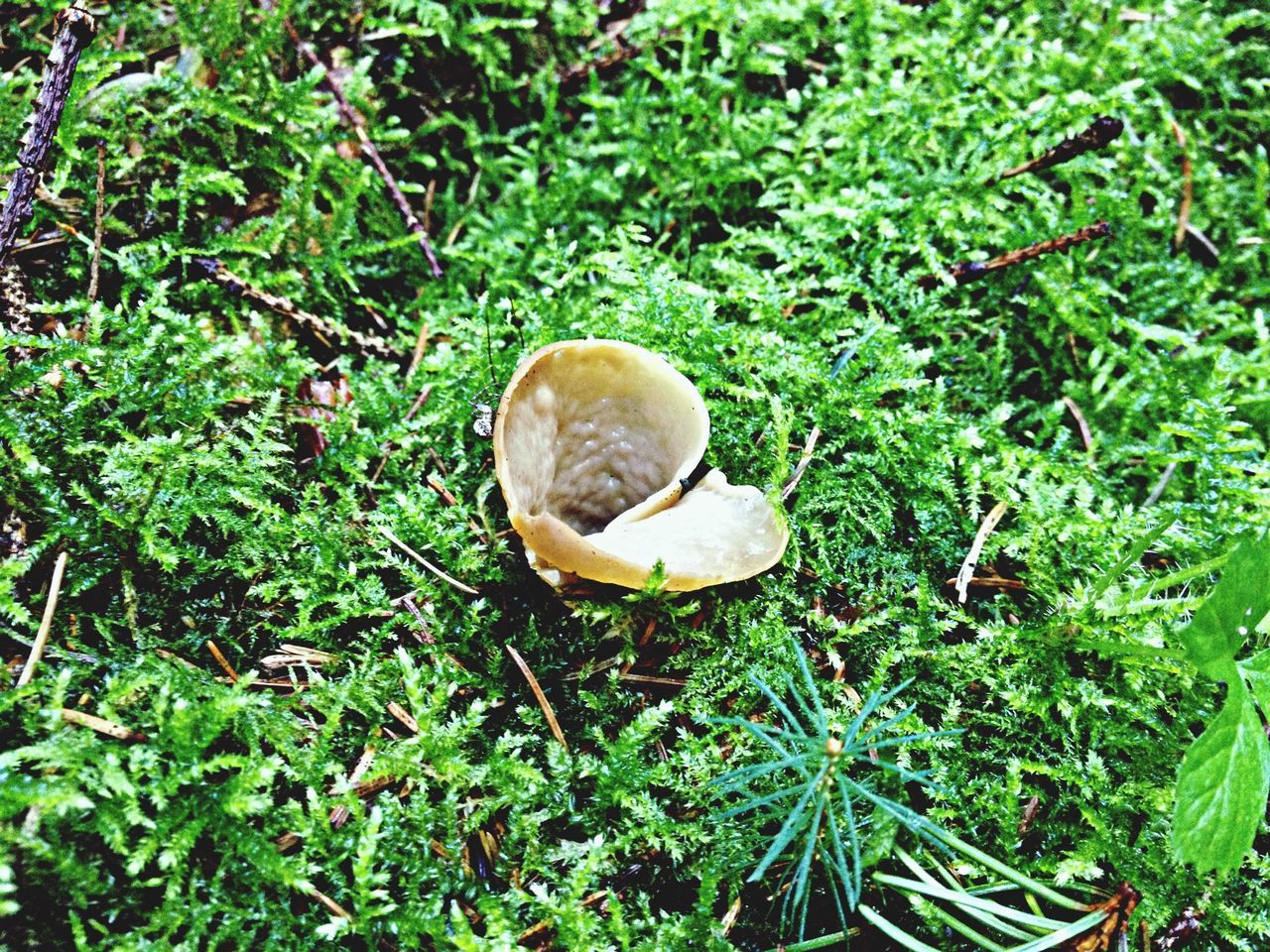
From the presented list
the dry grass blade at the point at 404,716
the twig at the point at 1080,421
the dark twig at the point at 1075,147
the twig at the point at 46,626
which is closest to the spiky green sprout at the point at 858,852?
the dry grass blade at the point at 404,716

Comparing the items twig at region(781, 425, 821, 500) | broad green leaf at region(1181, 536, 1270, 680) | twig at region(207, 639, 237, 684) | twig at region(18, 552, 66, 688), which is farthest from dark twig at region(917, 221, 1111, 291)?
twig at region(18, 552, 66, 688)

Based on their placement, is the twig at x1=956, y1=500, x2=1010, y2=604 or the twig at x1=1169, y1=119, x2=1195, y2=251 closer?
the twig at x1=956, y1=500, x2=1010, y2=604

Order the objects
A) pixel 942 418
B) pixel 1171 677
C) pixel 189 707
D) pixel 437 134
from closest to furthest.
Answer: pixel 189 707 → pixel 1171 677 → pixel 942 418 → pixel 437 134

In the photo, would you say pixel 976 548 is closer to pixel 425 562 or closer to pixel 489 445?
pixel 489 445

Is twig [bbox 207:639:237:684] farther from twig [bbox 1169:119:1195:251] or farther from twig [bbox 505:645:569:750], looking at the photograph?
twig [bbox 1169:119:1195:251]

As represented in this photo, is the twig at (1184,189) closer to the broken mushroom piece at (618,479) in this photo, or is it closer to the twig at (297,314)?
the broken mushroom piece at (618,479)

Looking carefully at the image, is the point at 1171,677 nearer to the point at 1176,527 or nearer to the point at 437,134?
the point at 1176,527

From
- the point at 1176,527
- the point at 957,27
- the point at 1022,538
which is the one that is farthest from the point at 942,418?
the point at 957,27
